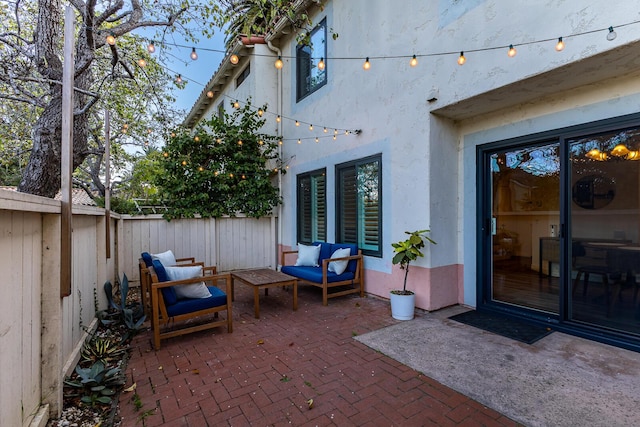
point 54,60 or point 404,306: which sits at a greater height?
point 54,60

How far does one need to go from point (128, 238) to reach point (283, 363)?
4.70 meters

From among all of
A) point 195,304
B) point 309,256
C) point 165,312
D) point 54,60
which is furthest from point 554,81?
point 54,60

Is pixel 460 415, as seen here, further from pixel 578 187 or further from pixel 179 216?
pixel 179 216

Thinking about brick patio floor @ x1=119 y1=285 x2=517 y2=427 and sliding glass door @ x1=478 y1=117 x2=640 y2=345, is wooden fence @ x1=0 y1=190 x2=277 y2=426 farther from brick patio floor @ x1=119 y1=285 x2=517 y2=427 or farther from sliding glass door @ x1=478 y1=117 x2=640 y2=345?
sliding glass door @ x1=478 y1=117 x2=640 y2=345

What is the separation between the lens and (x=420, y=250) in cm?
411

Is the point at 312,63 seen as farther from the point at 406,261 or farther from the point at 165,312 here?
the point at 165,312

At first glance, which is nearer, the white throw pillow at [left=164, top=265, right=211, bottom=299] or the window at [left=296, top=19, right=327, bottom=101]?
the white throw pillow at [left=164, top=265, right=211, bottom=299]

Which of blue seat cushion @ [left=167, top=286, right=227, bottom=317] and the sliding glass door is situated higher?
the sliding glass door

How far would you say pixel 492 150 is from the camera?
4059 mm

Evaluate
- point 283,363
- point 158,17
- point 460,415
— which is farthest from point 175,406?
point 158,17

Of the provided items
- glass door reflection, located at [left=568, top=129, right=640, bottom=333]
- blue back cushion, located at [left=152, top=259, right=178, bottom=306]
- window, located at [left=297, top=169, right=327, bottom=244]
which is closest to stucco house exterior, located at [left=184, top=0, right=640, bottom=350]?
glass door reflection, located at [left=568, top=129, right=640, bottom=333]

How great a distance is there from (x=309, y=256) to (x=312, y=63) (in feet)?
13.6

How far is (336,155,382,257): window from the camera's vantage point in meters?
4.90

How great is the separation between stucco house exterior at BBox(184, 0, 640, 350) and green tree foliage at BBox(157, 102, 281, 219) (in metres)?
1.68
